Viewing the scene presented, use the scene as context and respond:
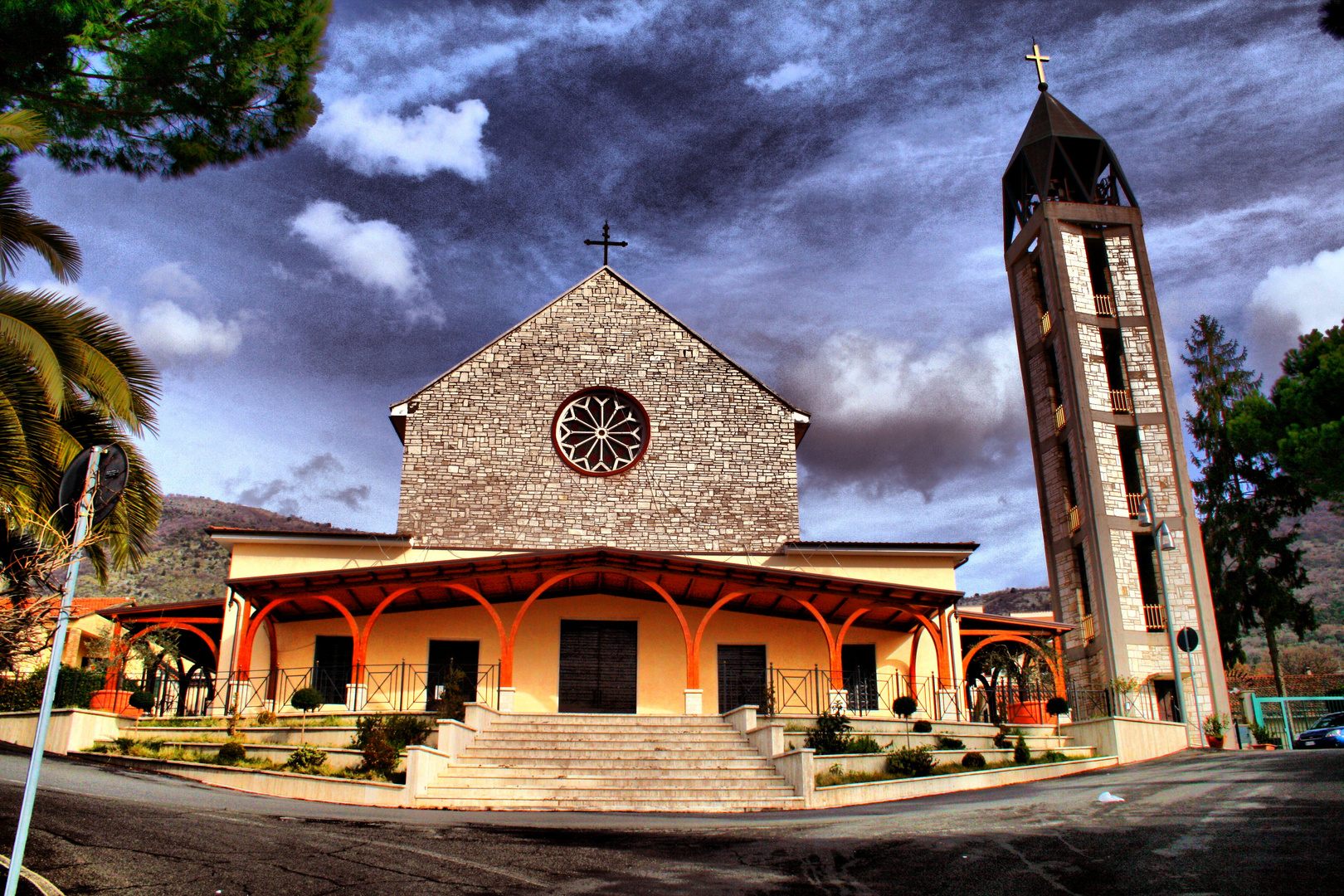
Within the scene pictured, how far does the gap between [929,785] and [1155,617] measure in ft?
43.3

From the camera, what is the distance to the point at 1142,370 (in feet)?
86.0

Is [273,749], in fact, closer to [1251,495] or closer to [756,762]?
[756,762]

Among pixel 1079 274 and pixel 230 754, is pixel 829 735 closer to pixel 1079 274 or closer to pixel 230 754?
pixel 230 754

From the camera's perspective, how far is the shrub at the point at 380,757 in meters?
13.6

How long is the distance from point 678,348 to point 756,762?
11.1m

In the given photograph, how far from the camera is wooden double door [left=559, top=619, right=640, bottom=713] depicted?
19578 mm

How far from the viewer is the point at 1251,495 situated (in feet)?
103

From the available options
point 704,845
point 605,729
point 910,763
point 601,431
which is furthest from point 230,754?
point 601,431

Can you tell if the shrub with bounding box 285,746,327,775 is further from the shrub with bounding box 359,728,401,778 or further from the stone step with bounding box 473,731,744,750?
the stone step with bounding box 473,731,744,750

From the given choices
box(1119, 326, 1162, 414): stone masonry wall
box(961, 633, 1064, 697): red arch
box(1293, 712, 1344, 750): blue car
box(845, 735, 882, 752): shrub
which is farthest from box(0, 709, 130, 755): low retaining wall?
box(1119, 326, 1162, 414): stone masonry wall

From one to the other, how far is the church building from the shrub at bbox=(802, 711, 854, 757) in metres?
1.67

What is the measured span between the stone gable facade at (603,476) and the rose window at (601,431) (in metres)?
0.20

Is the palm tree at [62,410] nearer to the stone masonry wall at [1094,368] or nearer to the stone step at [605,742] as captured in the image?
the stone step at [605,742]

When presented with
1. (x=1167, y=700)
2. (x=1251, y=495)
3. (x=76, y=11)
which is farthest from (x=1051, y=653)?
(x=76, y=11)
